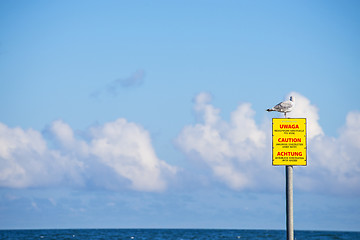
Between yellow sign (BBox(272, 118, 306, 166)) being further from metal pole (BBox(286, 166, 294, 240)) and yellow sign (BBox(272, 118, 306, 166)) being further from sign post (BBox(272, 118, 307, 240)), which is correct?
metal pole (BBox(286, 166, 294, 240))

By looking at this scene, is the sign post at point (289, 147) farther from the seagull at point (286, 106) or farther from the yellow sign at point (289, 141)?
the seagull at point (286, 106)

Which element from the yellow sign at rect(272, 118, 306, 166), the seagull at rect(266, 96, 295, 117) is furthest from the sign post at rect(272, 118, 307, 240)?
the seagull at rect(266, 96, 295, 117)

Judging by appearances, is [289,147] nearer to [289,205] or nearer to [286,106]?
[286,106]

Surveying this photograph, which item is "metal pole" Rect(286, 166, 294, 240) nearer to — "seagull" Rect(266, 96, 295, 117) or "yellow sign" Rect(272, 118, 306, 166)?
"yellow sign" Rect(272, 118, 306, 166)

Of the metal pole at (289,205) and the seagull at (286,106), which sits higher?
the seagull at (286,106)

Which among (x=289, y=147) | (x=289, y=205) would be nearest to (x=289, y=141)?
(x=289, y=147)

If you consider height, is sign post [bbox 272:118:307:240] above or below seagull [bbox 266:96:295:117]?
below

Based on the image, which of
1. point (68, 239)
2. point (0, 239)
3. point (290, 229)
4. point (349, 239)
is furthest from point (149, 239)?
point (290, 229)

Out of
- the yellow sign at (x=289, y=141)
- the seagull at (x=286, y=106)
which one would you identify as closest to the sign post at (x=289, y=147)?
the yellow sign at (x=289, y=141)

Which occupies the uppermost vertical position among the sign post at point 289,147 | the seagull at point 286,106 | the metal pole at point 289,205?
the seagull at point 286,106

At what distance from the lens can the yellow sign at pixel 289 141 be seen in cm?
1970

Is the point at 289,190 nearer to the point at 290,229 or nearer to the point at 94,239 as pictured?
the point at 290,229

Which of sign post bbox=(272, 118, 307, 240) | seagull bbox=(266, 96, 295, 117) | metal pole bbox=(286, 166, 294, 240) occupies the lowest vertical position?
metal pole bbox=(286, 166, 294, 240)

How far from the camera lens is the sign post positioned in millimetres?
19688
